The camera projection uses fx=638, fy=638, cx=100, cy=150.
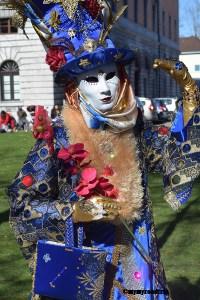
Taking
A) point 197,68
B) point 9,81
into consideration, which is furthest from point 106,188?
point 197,68

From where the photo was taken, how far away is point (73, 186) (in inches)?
113

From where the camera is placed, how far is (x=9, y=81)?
3338 centimetres

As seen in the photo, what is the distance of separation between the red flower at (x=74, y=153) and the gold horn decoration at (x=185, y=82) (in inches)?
23.0

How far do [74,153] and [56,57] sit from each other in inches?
19.2

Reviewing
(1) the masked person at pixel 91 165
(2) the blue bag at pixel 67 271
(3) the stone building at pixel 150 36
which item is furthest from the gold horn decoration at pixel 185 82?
(3) the stone building at pixel 150 36

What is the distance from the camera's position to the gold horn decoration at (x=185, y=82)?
3100 millimetres

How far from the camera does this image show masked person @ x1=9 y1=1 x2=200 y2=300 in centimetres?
276

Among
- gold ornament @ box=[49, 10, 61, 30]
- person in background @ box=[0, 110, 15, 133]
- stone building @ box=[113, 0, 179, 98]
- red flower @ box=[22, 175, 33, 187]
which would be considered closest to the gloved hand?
red flower @ box=[22, 175, 33, 187]

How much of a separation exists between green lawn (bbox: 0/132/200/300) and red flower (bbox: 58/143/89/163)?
2.33 metres

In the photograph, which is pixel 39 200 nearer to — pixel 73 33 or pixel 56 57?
pixel 56 57

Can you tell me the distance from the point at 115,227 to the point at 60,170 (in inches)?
14.1

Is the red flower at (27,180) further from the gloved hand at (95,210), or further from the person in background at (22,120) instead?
the person in background at (22,120)

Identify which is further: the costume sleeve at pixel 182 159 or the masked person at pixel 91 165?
the costume sleeve at pixel 182 159

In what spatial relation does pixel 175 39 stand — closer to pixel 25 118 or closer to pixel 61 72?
pixel 25 118
